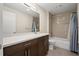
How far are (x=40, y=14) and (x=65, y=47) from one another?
1767 millimetres

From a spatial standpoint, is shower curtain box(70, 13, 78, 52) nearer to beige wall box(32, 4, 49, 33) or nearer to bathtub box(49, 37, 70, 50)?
bathtub box(49, 37, 70, 50)

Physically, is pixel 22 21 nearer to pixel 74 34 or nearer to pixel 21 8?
pixel 21 8

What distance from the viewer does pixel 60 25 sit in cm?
393

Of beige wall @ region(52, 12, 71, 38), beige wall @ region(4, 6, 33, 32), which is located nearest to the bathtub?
beige wall @ region(52, 12, 71, 38)

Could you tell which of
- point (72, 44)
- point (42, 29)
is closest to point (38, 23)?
point (42, 29)

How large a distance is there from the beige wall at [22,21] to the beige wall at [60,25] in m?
1.51

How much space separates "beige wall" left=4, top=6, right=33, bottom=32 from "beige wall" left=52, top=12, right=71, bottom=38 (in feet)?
4.96

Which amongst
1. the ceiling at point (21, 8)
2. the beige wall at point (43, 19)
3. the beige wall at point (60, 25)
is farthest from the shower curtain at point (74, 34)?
the ceiling at point (21, 8)

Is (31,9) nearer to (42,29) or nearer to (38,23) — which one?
(38,23)

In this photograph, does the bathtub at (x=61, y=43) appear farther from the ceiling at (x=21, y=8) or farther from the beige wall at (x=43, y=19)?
the ceiling at (x=21, y=8)

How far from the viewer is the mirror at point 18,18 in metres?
1.74

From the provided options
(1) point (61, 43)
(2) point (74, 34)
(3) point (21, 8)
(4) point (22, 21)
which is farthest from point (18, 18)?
(1) point (61, 43)

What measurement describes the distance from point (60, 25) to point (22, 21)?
228 cm

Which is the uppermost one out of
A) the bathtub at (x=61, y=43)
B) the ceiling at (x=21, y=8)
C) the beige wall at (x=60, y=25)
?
the ceiling at (x=21, y=8)
